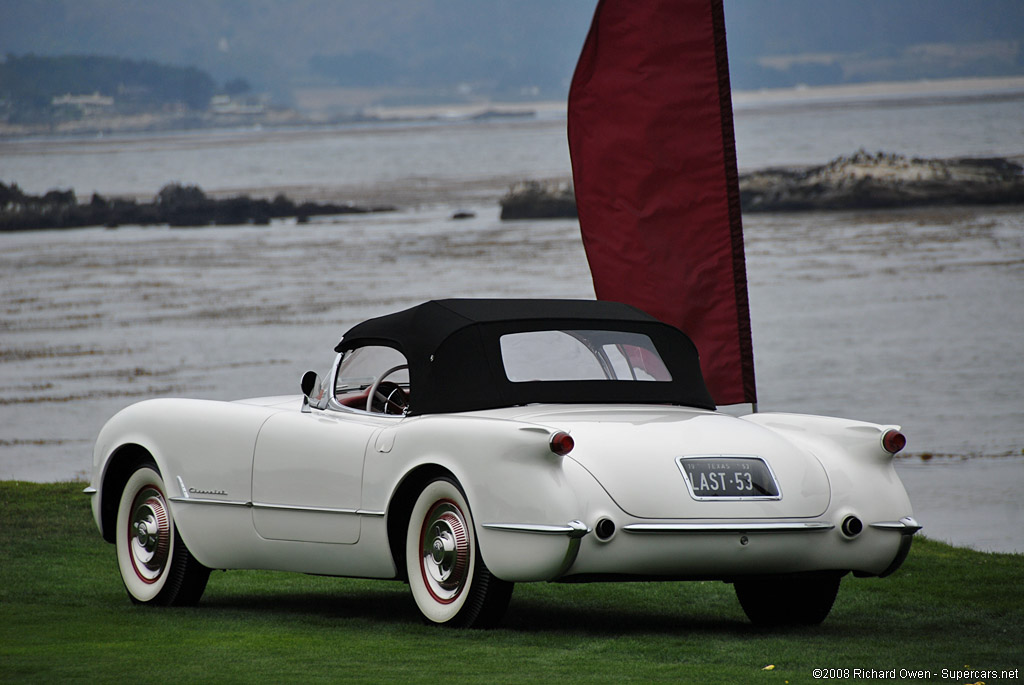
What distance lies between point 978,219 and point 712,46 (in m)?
51.8

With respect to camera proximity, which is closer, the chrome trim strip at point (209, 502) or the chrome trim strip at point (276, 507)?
the chrome trim strip at point (276, 507)

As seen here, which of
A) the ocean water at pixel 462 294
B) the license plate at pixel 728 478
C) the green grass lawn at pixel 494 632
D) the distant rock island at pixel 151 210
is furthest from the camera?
the distant rock island at pixel 151 210

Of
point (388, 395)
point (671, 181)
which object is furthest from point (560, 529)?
point (671, 181)

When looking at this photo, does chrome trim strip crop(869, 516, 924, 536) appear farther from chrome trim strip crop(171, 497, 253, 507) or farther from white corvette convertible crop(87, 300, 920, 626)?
chrome trim strip crop(171, 497, 253, 507)

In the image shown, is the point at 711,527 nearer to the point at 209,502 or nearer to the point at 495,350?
the point at 495,350

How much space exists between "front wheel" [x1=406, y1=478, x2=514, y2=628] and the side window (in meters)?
0.87

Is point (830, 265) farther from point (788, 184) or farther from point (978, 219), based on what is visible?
point (788, 184)

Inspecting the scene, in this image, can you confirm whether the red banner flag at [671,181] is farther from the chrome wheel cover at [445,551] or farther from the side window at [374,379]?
the chrome wheel cover at [445,551]

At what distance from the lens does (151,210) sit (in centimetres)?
7125

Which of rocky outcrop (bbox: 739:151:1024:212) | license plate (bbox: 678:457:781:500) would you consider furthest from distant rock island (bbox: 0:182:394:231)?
license plate (bbox: 678:457:781:500)

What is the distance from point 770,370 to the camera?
31172 mm

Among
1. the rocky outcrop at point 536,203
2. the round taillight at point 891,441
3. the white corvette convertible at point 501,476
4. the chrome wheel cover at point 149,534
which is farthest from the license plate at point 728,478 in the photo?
the rocky outcrop at point 536,203

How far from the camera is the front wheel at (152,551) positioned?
7875 millimetres

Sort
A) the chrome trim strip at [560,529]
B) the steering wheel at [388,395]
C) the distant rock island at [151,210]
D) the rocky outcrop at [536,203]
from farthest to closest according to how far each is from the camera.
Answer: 1. the distant rock island at [151,210]
2. the rocky outcrop at [536,203]
3. the steering wheel at [388,395]
4. the chrome trim strip at [560,529]
